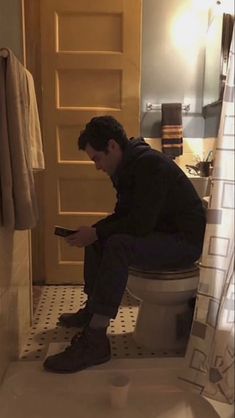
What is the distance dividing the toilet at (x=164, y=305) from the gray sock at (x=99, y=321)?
22 cm

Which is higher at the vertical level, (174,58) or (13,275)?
(174,58)

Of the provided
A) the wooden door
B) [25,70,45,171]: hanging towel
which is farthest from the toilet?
the wooden door

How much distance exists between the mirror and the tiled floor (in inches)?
53.0

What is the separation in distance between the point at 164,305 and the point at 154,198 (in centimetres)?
51

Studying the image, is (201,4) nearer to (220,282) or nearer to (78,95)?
(78,95)

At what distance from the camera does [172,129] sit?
8.70 feet

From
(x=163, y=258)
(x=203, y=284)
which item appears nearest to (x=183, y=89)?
(x=163, y=258)

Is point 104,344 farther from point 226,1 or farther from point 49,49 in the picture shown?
point 226,1

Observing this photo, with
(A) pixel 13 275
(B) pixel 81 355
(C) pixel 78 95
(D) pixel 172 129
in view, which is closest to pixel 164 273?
(B) pixel 81 355

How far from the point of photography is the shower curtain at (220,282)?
104 cm

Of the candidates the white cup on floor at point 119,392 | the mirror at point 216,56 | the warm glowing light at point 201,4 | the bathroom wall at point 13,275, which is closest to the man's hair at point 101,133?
the bathroom wall at point 13,275

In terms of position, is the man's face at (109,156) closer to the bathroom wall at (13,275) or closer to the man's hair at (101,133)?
the man's hair at (101,133)

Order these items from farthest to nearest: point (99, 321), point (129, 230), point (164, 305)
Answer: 1. point (164, 305)
2. point (129, 230)
3. point (99, 321)

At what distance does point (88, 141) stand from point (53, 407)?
1050 mm
